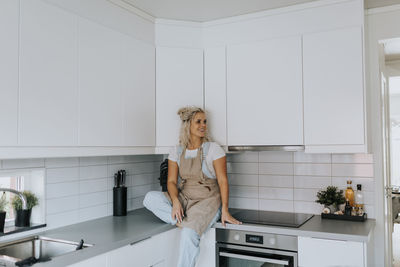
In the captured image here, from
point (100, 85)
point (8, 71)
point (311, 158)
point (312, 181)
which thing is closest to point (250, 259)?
point (312, 181)

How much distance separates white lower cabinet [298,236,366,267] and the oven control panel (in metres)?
0.07

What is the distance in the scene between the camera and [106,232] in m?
2.13

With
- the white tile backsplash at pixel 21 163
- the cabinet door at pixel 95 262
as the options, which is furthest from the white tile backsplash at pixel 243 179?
the white tile backsplash at pixel 21 163

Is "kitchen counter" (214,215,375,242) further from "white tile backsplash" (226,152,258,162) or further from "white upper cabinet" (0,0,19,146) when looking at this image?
"white upper cabinet" (0,0,19,146)

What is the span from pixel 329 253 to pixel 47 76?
1.85 metres

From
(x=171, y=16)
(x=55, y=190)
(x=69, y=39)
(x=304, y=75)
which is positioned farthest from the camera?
(x=171, y=16)

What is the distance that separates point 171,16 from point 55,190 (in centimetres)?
147

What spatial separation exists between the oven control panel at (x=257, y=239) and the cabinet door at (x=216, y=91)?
0.65 m

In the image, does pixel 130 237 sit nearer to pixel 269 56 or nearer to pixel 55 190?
pixel 55 190

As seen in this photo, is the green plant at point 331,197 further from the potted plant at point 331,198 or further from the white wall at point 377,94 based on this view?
the white wall at point 377,94

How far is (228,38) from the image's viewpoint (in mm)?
2699

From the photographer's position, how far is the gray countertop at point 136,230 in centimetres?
191

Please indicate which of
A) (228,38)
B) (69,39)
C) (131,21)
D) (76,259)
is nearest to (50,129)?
(69,39)

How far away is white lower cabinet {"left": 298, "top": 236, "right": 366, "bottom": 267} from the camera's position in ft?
6.66
